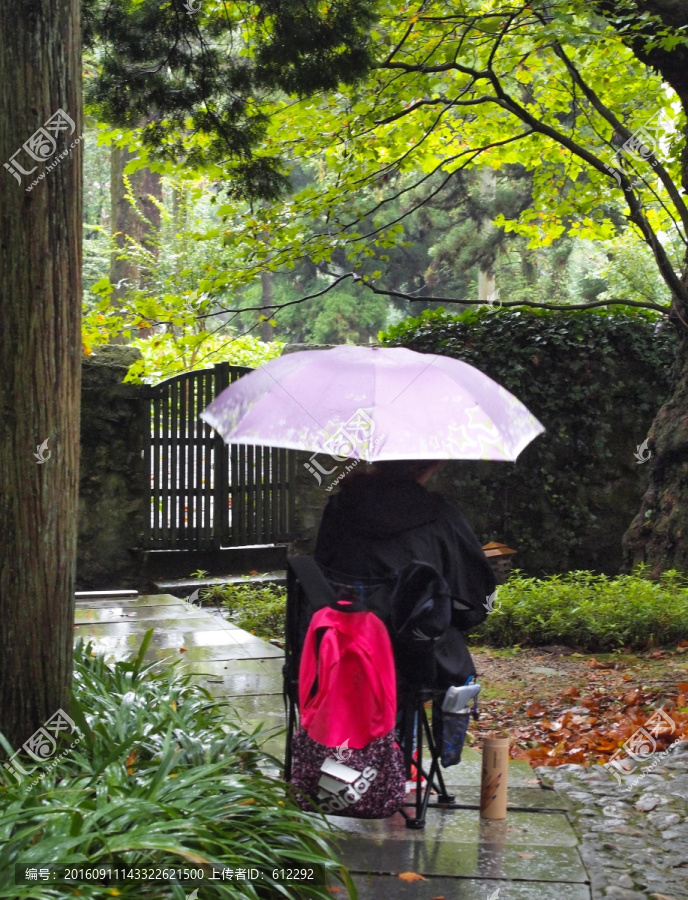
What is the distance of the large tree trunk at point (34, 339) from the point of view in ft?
11.5

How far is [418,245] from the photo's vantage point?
31.2 m

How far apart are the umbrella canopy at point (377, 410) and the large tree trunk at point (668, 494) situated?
15.9 feet

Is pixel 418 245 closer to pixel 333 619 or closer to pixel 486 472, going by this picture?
pixel 486 472

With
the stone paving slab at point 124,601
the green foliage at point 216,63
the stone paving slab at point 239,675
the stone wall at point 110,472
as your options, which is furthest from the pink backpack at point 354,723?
the stone wall at point 110,472

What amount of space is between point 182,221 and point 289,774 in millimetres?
16334

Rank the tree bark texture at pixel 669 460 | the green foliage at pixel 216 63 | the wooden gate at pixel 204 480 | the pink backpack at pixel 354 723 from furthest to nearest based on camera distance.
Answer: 1. the wooden gate at pixel 204 480
2. the tree bark texture at pixel 669 460
3. the green foliage at pixel 216 63
4. the pink backpack at pixel 354 723

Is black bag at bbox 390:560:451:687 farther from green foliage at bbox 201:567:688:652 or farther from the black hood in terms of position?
green foliage at bbox 201:567:688:652

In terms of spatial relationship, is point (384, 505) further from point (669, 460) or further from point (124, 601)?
point (669, 460)

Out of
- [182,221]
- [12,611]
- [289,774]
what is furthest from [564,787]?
[182,221]

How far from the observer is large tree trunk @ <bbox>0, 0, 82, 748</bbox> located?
349cm

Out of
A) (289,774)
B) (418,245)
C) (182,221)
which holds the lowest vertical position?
(289,774)

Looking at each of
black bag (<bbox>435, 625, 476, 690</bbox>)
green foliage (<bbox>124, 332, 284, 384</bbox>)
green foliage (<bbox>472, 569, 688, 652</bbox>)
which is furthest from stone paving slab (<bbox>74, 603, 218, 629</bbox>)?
black bag (<bbox>435, 625, 476, 690</bbox>)

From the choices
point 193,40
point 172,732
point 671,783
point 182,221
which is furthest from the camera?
point 182,221

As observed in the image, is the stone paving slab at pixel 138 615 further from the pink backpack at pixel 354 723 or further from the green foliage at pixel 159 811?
the pink backpack at pixel 354 723
